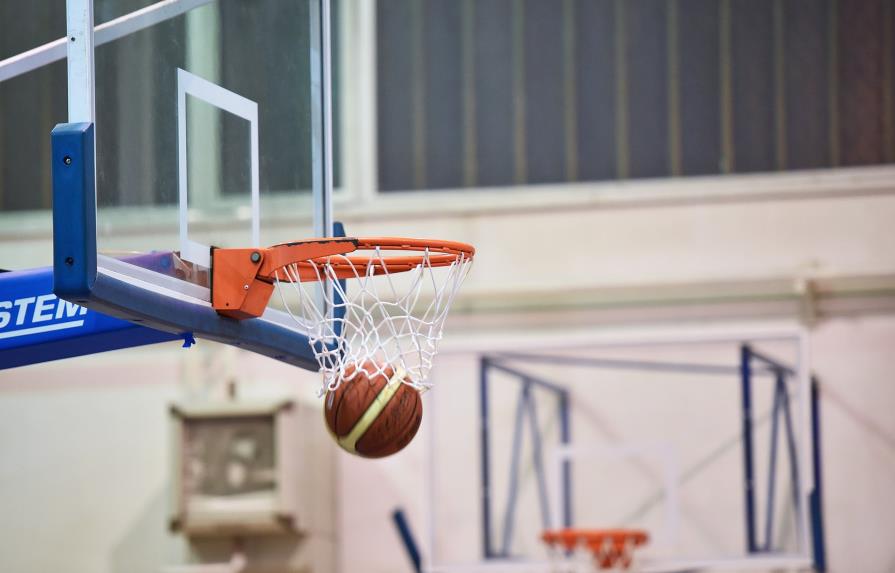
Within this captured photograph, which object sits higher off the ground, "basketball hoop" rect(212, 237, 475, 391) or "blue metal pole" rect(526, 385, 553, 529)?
"basketball hoop" rect(212, 237, 475, 391)

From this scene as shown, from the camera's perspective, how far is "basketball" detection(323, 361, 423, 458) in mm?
3020

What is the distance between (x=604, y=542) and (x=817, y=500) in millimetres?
818

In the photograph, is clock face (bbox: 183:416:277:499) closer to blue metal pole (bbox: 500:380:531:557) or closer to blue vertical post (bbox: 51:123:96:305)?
blue metal pole (bbox: 500:380:531:557)

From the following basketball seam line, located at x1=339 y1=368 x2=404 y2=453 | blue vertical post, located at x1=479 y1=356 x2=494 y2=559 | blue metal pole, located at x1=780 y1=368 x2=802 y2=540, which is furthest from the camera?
blue vertical post, located at x1=479 y1=356 x2=494 y2=559

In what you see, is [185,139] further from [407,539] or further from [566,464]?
[566,464]

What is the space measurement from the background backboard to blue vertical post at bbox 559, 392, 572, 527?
261 cm

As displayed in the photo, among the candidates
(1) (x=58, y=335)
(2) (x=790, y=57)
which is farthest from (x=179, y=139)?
(2) (x=790, y=57)

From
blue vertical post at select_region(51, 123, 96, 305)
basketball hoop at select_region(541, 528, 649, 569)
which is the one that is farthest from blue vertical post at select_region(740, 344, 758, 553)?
blue vertical post at select_region(51, 123, 96, 305)

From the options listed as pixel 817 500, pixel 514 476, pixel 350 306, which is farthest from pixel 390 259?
pixel 514 476

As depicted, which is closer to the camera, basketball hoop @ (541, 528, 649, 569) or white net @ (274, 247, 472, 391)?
white net @ (274, 247, 472, 391)

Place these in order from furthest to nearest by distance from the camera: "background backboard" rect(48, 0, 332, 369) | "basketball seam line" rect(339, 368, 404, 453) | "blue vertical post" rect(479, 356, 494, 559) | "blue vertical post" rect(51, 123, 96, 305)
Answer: "blue vertical post" rect(479, 356, 494, 559) < "basketball seam line" rect(339, 368, 404, 453) < "background backboard" rect(48, 0, 332, 369) < "blue vertical post" rect(51, 123, 96, 305)

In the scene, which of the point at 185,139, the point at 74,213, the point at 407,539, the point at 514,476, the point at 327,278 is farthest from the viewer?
the point at 514,476

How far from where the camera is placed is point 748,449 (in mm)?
5305

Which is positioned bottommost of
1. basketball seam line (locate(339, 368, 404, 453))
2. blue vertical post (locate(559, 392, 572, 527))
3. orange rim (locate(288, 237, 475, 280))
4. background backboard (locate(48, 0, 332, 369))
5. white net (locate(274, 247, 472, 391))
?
blue vertical post (locate(559, 392, 572, 527))
